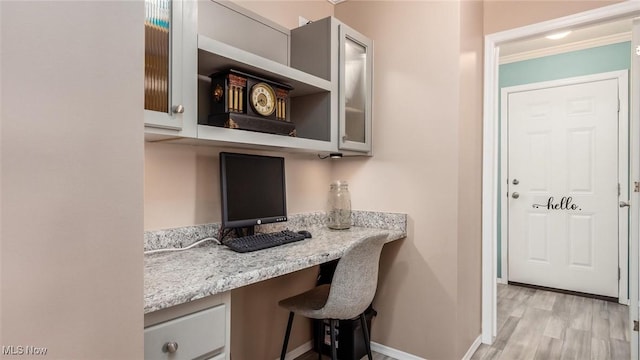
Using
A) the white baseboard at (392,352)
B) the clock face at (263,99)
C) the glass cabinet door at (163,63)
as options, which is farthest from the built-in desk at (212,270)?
the white baseboard at (392,352)

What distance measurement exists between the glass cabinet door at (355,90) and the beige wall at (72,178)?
1562mm

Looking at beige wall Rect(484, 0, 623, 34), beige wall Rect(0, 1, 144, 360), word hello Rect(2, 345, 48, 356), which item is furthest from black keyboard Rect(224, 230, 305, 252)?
beige wall Rect(484, 0, 623, 34)

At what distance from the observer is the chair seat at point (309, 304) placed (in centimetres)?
168

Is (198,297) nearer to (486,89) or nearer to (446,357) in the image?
(446,357)

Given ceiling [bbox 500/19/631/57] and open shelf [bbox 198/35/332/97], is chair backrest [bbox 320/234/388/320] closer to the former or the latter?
open shelf [bbox 198/35/332/97]

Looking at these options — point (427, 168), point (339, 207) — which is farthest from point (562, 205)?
point (339, 207)

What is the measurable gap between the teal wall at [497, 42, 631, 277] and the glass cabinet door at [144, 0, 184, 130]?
363 centimetres

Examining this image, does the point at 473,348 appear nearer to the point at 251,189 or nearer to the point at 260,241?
the point at 260,241

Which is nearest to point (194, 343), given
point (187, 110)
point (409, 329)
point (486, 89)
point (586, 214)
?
point (187, 110)

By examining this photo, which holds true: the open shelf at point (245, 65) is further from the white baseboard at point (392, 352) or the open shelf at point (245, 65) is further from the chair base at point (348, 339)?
the white baseboard at point (392, 352)

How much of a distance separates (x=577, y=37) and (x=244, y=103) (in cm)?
342

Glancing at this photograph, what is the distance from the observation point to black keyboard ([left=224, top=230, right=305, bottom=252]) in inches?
61.3

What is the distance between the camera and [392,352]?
2.27 meters

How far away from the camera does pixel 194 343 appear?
109 centimetres
